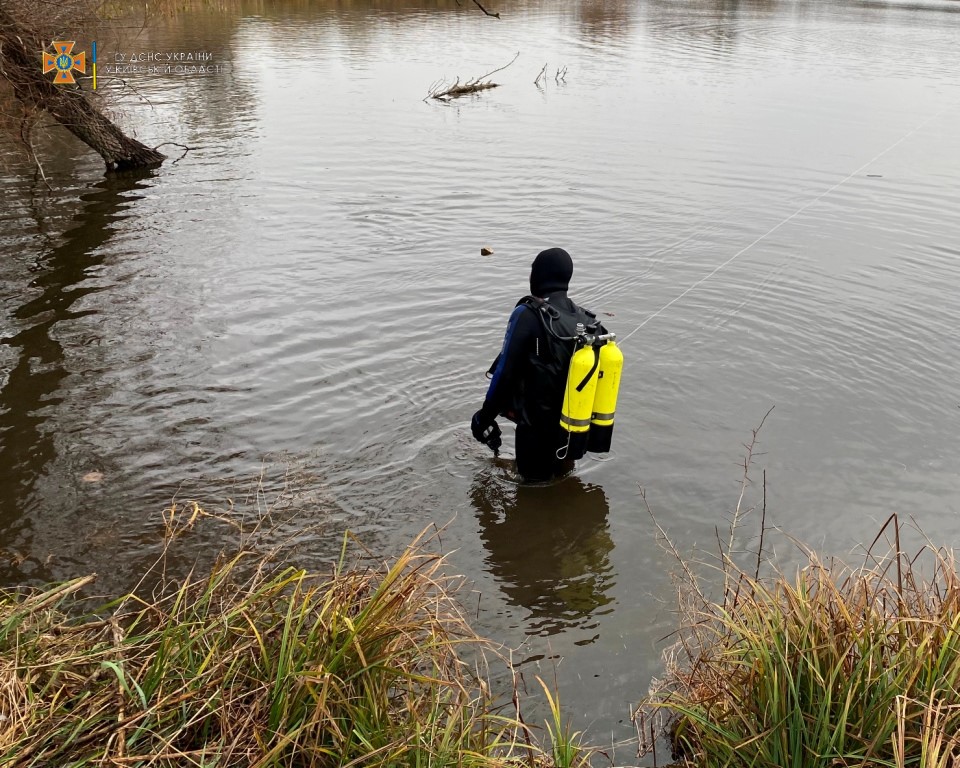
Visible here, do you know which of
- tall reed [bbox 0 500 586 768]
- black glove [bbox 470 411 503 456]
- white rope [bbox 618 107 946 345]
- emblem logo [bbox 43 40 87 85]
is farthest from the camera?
emblem logo [bbox 43 40 87 85]

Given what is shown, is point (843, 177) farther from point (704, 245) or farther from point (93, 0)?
point (93, 0)

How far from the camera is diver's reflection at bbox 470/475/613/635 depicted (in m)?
5.20

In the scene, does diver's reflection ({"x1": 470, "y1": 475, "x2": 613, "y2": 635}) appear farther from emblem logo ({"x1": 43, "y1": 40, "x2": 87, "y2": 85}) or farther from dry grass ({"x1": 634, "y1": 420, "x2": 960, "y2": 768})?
emblem logo ({"x1": 43, "y1": 40, "x2": 87, "y2": 85})

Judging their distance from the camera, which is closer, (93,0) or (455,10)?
(93,0)

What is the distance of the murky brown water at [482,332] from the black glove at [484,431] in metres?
0.36

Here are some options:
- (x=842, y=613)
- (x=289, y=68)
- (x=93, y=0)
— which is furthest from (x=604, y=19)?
(x=842, y=613)

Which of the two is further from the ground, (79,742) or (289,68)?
(289,68)

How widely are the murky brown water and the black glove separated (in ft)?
1.20

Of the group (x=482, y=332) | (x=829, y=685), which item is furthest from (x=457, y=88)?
(x=829, y=685)

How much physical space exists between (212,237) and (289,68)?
1578 centimetres

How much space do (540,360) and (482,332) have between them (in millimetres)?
3485

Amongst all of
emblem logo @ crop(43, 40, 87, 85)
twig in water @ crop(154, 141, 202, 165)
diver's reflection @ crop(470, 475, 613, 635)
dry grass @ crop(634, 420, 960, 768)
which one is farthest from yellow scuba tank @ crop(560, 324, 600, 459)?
twig in water @ crop(154, 141, 202, 165)

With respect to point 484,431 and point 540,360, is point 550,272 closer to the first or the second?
point 540,360

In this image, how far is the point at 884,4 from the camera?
49469mm
